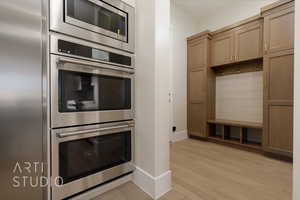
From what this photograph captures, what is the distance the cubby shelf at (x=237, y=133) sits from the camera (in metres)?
2.59

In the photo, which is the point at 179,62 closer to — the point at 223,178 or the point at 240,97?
the point at 240,97

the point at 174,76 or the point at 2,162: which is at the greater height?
the point at 174,76

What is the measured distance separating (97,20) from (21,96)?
85 cm

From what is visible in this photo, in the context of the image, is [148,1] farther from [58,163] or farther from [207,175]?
[207,175]

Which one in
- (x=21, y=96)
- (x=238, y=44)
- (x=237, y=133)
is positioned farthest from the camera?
(x=237, y=133)

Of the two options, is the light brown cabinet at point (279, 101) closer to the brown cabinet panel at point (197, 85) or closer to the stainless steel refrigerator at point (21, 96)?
the brown cabinet panel at point (197, 85)

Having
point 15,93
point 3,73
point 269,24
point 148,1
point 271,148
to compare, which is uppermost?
point 269,24

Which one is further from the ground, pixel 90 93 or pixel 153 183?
pixel 90 93

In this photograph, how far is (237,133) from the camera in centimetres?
307

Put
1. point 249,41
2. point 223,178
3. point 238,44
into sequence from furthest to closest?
point 238,44 < point 249,41 < point 223,178

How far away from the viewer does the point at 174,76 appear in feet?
10.5

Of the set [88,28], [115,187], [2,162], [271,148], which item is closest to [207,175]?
[115,187]

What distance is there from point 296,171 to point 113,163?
1322 millimetres

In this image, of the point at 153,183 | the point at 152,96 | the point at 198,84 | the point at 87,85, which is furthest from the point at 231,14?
the point at 153,183
